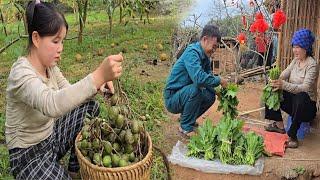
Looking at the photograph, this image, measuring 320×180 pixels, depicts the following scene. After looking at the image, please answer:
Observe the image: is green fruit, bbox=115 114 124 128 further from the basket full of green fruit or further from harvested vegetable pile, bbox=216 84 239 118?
harvested vegetable pile, bbox=216 84 239 118

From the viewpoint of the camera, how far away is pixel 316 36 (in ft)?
18.2

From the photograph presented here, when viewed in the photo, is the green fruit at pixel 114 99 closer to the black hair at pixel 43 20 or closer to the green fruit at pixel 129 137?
the green fruit at pixel 129 137

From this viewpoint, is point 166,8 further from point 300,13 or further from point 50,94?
point 50,94

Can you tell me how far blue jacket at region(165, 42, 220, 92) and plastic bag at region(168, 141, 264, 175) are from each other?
822mm

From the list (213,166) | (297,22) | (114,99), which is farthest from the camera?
(297,22)

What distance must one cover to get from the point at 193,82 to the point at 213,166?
100 centimetres

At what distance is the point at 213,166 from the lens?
4344mm

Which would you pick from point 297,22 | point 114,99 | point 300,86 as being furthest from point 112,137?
point 297,22

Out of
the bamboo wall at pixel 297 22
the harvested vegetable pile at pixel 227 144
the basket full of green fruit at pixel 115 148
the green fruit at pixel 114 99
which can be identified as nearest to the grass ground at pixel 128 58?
the harvested vegetable pile at pixel 227 144

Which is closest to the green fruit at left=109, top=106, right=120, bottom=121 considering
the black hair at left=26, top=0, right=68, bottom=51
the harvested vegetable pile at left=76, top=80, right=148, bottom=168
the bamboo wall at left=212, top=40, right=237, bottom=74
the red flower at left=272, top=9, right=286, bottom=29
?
the harvested vegetable pile at left=76, top=80, right=148, bottom=168

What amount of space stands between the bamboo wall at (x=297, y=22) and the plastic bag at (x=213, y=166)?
1.52 m

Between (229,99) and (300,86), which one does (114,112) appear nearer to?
(229,99)

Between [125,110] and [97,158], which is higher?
[125,110]

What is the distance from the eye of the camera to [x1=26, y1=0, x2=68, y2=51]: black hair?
245cm
